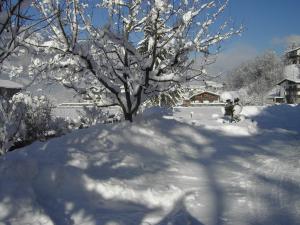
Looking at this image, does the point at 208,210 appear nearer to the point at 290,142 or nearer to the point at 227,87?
the point at 290,142

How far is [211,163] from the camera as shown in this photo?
318 inches

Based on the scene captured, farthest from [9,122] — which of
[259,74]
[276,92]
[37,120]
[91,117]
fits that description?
[259,74]

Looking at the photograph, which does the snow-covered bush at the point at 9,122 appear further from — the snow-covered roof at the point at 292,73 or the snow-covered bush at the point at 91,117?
the snow-covered roof at the point at 292,73

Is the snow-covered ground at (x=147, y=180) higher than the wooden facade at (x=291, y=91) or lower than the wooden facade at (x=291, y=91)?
lower

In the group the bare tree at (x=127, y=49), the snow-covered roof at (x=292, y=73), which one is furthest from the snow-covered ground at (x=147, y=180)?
the snow-covered roof at (x=292, y=73)

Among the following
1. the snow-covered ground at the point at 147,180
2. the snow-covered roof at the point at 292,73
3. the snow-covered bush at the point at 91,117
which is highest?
the snow-covered roof at the point at 292,73

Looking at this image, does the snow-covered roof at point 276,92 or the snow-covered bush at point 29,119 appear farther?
the snow-covered roof at point 276,92

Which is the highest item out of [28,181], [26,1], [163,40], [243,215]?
[163,40]

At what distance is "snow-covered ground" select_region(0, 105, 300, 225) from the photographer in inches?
200

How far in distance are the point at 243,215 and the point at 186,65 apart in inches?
314

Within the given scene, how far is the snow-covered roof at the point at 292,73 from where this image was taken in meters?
66.3

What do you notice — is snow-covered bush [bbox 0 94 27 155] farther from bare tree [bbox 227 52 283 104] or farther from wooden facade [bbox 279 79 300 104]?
bare tree [bbox 227 52 283 104]

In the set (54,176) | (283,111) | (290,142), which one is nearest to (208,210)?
(54,176)

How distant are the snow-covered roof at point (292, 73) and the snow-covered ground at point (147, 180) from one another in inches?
2372
